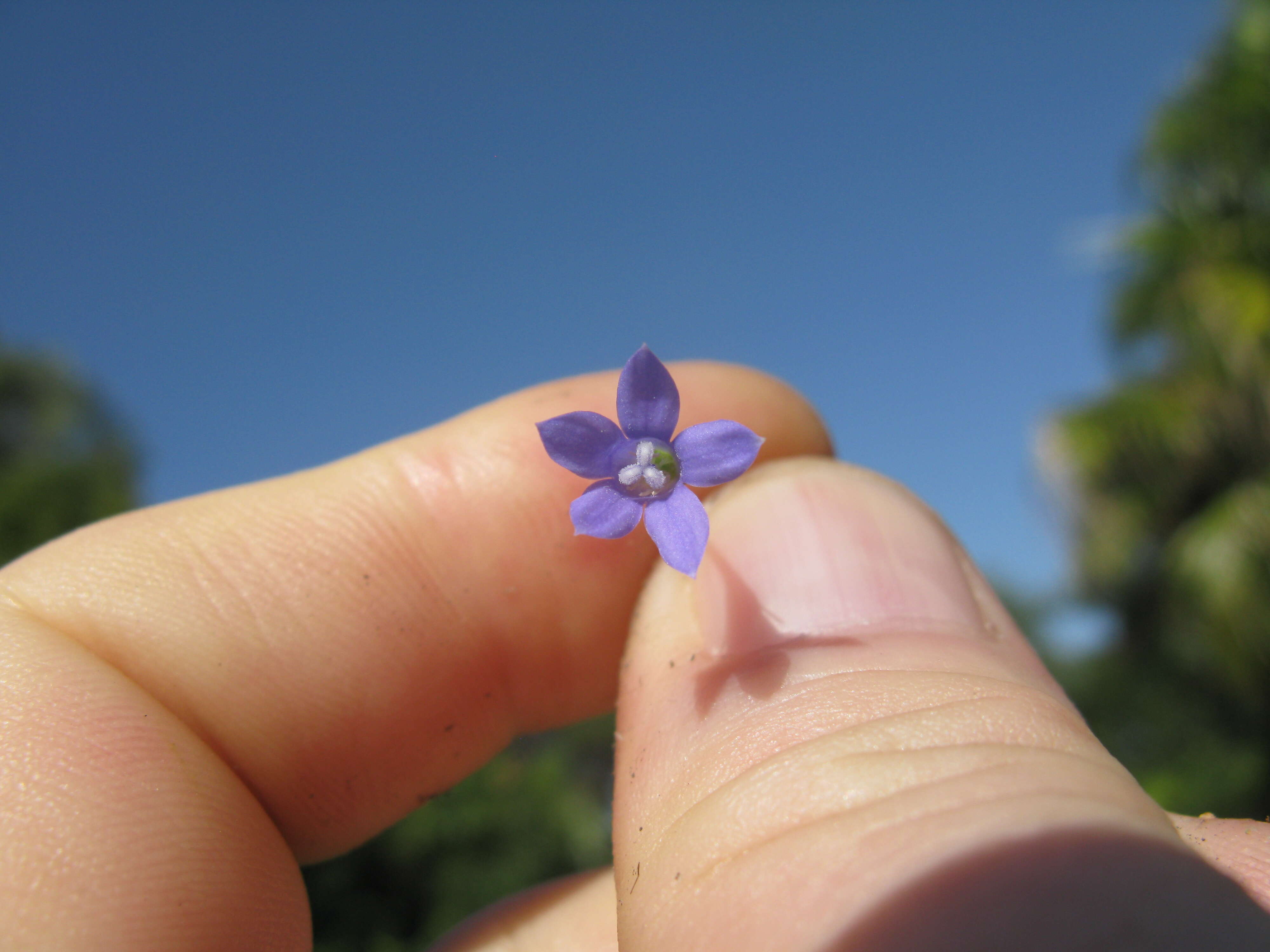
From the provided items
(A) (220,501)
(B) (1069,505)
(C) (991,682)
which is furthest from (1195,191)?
(A) (220,501)

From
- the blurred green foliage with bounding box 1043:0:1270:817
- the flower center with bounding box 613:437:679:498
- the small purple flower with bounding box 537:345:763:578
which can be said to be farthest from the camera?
the blurred green foliage with bounding box 1043:0:1270:817

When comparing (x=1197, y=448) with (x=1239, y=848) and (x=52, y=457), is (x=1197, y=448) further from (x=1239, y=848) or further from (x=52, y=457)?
(x=52, y=457)

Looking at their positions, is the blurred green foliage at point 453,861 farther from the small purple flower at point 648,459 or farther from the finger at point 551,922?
the small purple flower at point 648,459

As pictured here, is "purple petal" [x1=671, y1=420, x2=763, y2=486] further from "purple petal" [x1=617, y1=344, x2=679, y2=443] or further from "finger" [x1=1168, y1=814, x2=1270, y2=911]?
"finger" [x1=1168, y1=814, x2=1270, y2=911]

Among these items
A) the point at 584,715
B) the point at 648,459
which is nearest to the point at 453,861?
the point at 584,715

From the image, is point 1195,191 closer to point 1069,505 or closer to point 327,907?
point 1069,505

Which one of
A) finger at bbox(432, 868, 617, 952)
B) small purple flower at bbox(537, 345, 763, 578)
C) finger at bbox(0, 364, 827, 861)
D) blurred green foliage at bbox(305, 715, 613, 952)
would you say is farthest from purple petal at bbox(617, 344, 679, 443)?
blurred green foliage at bbox(305, 715, 613, 952)
